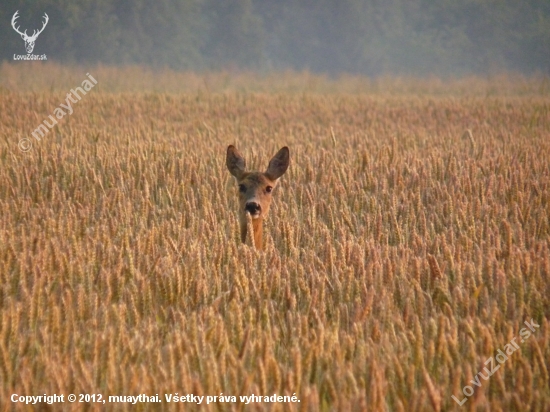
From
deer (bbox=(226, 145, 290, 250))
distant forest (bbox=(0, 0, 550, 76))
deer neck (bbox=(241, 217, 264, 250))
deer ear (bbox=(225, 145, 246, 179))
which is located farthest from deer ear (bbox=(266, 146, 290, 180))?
distant forest (bbox=(0, 0, 550, 76))

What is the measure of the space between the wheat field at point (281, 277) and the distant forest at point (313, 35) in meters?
42.4

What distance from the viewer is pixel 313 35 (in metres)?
71.7

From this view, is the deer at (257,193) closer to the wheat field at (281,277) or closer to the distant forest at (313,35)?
the wheat field at (281,277)

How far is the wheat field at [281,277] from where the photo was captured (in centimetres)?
370

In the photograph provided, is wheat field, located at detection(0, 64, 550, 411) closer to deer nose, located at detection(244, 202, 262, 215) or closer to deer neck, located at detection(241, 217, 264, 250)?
deer neck, located at detection(241, 217, 264, 250)

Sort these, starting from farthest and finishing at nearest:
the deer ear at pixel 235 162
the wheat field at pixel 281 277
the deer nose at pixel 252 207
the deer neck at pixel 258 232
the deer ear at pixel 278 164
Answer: the deer ear at pixel 235 162, the deer ear at pixel 278 164, the deer neck at pixel 258 232, the deer nose at pixel 252 207, the wheat field at pixel 281 277

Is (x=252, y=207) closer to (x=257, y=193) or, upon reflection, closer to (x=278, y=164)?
(x=257, y=193)

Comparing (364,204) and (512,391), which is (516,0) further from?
(512,391)

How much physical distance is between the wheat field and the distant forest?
139 ft

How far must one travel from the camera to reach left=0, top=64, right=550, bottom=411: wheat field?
370 centimetres

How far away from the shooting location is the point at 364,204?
8125 millimetres

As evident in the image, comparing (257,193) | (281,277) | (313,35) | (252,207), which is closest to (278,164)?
(257,193)

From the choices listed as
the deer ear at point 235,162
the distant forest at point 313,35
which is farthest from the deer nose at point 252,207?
the distant forest at point 313,35

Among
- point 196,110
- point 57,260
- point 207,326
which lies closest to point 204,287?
point 207,326
